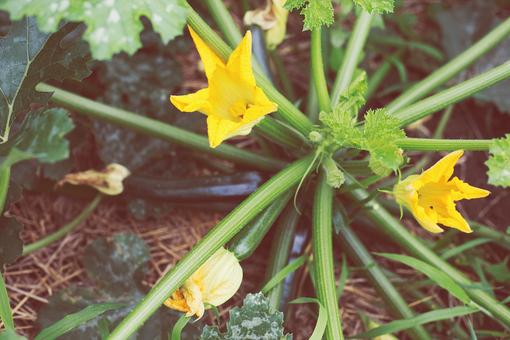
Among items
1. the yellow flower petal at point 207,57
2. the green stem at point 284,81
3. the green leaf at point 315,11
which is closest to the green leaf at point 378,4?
the green leaf at point 315,11

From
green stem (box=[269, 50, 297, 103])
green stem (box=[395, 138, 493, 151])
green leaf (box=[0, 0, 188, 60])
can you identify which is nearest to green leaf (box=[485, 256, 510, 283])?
green stem (box=[395, 138, 493, 151])

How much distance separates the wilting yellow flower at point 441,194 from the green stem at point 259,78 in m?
0.37

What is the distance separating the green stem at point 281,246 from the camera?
133 centimetres

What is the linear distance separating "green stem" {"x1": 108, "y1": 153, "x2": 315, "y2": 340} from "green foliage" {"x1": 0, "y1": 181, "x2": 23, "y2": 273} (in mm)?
546

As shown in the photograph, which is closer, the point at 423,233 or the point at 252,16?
the point at 252,16

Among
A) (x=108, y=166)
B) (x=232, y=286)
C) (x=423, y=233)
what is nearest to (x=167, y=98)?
(x=108, y=166)

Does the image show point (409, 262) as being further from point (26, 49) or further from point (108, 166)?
point (26, 49)

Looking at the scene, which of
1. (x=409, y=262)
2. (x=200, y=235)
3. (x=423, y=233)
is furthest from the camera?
(x=423, y=233)

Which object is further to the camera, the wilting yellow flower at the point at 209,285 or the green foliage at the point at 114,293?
the green foliage at the point at 114,293

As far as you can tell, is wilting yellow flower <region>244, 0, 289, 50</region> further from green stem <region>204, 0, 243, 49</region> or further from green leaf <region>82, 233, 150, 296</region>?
green leaf <region>82, 233, 150, 296</region>

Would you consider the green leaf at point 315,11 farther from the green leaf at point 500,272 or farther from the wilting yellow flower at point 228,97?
the green leaf at point 500,272

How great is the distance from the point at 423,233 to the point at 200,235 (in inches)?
41.9

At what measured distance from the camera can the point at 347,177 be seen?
1.40 m

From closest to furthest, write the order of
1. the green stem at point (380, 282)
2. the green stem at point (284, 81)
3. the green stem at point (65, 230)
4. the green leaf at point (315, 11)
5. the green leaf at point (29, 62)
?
the green leaf at point (315, 11) → the green leaf at point (29, 62) → the green stem at point (380, 282) → the green stem at point (65, 230) → the green stem at point (284, 81)
